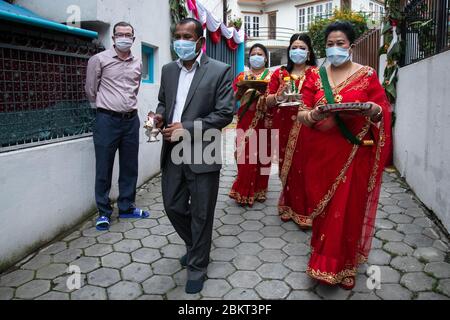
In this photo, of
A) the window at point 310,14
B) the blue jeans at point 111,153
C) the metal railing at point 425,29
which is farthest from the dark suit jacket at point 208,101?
the window at point 310,14

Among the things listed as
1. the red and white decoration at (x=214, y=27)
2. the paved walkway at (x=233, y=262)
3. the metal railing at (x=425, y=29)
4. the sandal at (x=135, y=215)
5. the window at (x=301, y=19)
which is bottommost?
the paved walkway at (x=233, y=262)

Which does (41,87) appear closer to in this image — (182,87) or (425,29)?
(182,87)

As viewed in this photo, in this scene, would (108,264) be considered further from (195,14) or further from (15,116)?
(195,14)

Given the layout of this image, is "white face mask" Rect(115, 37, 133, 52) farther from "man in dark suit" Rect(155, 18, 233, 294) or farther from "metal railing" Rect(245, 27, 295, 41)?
"metal railing" Rect(245, 27, 295, 41)

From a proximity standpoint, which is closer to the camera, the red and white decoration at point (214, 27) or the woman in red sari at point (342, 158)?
the woman in red sari at point (342, 158)

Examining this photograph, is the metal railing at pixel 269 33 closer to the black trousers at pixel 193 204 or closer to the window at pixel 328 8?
the window at pixel 328 8

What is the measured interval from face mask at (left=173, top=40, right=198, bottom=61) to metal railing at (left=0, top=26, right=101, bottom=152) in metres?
1.56

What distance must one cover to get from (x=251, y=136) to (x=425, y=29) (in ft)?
8.84

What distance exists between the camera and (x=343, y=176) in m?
2.69

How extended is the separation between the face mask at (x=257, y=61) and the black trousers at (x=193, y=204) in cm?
214

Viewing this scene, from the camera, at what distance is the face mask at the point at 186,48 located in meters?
2.68

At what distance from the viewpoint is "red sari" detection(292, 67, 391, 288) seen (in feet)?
8.73
